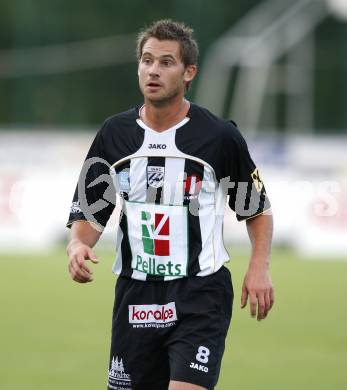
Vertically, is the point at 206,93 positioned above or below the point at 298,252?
above

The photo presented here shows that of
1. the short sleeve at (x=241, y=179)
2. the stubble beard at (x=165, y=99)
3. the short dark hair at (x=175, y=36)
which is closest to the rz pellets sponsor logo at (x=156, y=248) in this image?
the short sleeve at (x=241, y=179)

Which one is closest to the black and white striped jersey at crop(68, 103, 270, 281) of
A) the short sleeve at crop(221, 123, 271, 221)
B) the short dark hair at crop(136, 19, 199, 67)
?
the short sleeve at crop(221, 123, 271, 221)

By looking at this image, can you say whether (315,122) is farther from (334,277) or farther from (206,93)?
(334,277)

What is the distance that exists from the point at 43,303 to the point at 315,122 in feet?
55.6

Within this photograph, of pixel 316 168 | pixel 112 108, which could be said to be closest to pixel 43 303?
pixel 316 168

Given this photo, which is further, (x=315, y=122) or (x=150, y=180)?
(x=315, y=122)

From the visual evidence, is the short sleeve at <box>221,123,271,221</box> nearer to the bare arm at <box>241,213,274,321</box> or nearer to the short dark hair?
the bare arm at <box>241,213,274,321</box>

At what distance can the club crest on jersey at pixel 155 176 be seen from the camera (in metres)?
5.80

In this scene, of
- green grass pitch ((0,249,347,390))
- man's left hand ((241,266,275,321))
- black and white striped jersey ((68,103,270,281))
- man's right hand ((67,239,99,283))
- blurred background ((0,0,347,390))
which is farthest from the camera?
blurred background ((0,0,347,390))

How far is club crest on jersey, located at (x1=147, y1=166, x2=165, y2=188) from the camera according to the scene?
5797 millimetres

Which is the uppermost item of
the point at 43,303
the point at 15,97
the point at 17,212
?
the point at 15,97

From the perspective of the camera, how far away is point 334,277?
16625mm

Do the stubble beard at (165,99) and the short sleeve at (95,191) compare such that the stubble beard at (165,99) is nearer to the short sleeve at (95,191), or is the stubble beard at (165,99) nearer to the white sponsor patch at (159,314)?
the short sleeve at (95,191)

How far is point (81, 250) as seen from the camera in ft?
18.3
